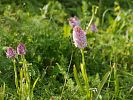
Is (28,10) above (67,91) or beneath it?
above

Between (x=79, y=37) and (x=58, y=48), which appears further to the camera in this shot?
(x=58, y=48)

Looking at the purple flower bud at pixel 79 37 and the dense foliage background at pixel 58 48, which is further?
the dense foliage background at pixel 58 48

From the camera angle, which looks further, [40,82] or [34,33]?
[34,33]

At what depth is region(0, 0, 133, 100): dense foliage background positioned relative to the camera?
7.91ft

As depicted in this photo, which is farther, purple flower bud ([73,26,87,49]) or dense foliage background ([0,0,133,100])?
dense foliage background ([0,0,133,100])

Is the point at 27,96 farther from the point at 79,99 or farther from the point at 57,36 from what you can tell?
the point at 57,36

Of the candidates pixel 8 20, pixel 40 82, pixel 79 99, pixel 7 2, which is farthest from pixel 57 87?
pixel 7 2

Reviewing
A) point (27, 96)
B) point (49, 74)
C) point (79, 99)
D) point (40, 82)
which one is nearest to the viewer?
point (27, 96)

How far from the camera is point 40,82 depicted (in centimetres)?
244

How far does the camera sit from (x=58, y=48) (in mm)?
2793

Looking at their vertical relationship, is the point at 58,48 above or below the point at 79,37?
below

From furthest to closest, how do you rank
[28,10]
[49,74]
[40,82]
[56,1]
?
[56,1] < [28,10] < [49,74] < [40,82]

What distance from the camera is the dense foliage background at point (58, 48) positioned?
241cm

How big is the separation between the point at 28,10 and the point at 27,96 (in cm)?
135
